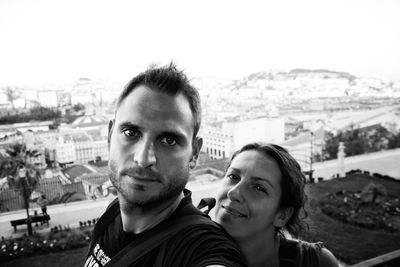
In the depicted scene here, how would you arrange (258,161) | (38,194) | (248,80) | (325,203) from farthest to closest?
(325,203), (248,80), (38,194), (258,161)

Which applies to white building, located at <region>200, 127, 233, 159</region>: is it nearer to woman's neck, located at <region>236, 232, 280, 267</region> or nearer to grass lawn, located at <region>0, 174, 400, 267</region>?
grass lawn, located at <region>0, 174, 400, 267</region>

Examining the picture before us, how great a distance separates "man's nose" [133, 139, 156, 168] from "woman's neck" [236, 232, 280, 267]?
0.98 ft

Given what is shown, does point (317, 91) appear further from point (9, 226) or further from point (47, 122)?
point (9, 226)

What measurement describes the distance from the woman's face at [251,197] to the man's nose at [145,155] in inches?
10.0

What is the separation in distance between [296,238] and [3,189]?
3.17 metres

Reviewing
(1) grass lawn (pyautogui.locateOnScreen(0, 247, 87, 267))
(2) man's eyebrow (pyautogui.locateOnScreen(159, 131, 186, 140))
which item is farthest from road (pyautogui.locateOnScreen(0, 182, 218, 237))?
(2) man's eyebrow (pyautogui.locateOnScreen(159, 131, 186, 140))

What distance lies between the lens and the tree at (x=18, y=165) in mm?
2926

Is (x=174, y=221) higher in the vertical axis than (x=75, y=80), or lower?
lower

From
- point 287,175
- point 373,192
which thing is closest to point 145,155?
point 287,175

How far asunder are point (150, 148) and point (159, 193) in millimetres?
80

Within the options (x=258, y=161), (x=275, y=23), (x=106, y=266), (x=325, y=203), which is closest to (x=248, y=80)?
(x=275, y=23)

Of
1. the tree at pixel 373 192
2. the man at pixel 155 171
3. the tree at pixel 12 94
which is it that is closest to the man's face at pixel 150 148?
the man at pixel 155 171

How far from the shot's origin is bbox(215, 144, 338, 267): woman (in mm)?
710

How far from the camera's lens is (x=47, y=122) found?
307 cm
